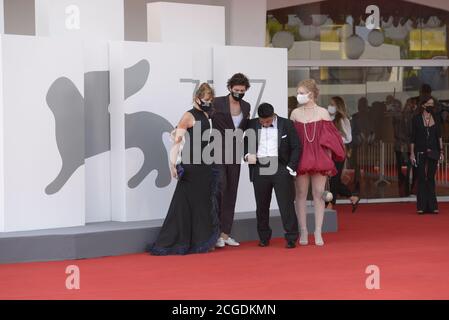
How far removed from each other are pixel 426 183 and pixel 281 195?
4558 millimetres

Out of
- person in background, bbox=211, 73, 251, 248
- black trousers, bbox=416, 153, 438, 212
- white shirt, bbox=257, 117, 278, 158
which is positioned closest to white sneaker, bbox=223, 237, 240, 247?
person in background, bbox=211, 73, 251, 248

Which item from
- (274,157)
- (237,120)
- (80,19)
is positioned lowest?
(274,157)

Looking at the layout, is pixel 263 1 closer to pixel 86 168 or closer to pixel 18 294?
pixel 86 168

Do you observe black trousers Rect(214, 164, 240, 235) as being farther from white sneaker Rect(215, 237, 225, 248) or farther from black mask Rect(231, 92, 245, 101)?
black mask Rect(231, 92, 245, 101)

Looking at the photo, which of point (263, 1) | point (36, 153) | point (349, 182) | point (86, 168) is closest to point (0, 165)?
point (36, 153)

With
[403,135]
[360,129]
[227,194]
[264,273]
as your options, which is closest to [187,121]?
[227,194]

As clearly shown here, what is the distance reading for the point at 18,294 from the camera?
8141mm

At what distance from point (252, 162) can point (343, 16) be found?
649 centimetres

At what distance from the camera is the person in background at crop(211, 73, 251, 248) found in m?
10.7

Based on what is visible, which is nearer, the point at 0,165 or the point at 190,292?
the point at 190,292

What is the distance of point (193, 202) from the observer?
34.4ft

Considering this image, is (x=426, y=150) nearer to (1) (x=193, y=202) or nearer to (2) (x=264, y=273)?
(1) (x=193, y=202)

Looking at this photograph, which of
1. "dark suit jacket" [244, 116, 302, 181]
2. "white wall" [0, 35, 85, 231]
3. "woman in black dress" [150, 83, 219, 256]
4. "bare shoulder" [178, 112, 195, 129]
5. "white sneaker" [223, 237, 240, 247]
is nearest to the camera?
"white wall" [0, 35, 85, 231]

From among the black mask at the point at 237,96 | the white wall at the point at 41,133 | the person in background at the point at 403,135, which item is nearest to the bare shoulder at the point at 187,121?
the black mask at the point at 237,96
